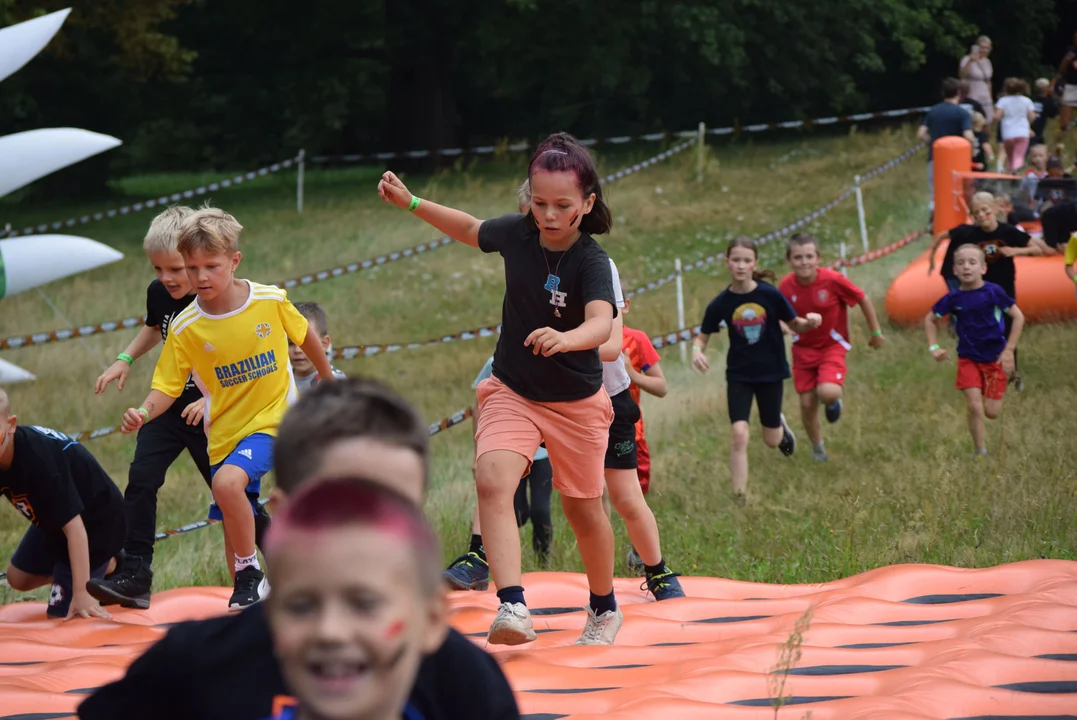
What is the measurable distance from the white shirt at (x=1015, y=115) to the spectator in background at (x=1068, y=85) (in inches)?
91.4

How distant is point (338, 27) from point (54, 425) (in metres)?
18.9

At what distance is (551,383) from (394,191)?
0.94m

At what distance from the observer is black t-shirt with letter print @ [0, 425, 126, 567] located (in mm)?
5789

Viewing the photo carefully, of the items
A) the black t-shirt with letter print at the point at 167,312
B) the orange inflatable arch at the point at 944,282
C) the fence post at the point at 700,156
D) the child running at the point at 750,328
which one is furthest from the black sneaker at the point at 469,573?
the fence post at the point at 700,156

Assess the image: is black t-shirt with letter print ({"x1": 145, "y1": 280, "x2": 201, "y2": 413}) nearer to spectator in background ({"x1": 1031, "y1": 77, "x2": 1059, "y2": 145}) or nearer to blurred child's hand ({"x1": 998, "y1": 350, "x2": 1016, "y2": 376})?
blurred child's hand ({"x1": 998, "y1": 350, "x2": 1016, "y2": 376})

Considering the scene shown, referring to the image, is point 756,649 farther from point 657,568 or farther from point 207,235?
point 207,235

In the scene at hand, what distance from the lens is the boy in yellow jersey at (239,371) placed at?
5.54m

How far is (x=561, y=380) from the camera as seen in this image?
4.83 meters

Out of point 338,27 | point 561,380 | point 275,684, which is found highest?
point 338,27

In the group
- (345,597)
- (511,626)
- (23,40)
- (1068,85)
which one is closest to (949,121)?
(1068,85)

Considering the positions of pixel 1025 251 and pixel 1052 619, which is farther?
pixel 1025 251

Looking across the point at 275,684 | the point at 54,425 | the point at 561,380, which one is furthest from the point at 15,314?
the point at 275,684

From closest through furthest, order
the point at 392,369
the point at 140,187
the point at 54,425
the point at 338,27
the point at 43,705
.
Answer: the point at 43,705 → the point at 54,425 → the point at 392,369 → the point at 338,27 → the point at 140,187

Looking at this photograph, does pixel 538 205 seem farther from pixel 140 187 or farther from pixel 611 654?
pixel 140 187
